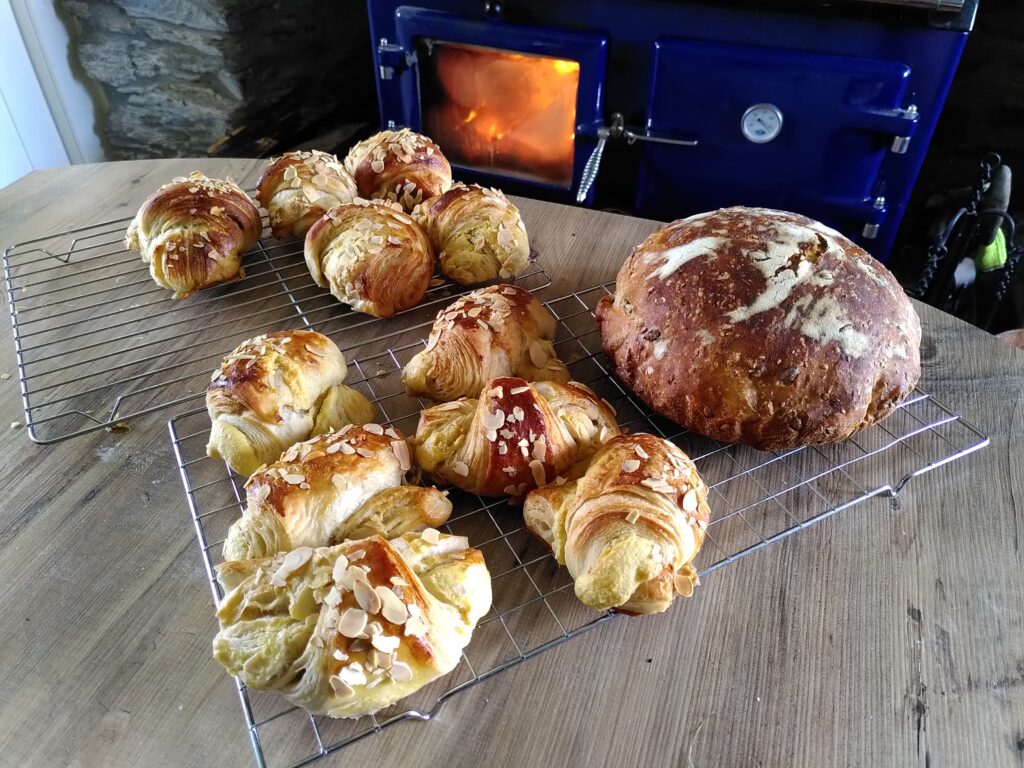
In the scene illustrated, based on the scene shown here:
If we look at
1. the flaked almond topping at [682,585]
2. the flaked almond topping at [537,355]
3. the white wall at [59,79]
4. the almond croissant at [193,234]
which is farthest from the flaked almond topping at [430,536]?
the white wall at [59,79]

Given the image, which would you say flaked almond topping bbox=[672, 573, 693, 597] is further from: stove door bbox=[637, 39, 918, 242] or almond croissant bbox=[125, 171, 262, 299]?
stove door bbox=[637, 39, 918, 242]

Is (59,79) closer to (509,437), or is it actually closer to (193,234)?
(193,234)

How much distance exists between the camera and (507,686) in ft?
3.25

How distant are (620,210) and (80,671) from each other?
203cm

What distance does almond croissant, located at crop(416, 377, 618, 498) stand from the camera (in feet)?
3.70

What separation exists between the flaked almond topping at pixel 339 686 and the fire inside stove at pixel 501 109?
6.03 feet

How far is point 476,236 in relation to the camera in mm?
1624

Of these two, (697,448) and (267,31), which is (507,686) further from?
(267,31)

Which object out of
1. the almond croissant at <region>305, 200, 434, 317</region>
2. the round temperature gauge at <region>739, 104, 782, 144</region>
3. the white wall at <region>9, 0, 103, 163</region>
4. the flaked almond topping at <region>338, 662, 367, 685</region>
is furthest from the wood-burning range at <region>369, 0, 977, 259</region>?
the white wall at <region>9, 0, 103, 163</region>

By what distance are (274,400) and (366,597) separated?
47 centimetres

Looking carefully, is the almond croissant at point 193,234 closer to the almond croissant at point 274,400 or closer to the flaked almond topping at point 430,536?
the almond croissant at point 274,400

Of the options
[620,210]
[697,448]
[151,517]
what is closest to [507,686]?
[697,448]

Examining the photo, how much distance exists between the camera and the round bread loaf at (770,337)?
1185 millimetres

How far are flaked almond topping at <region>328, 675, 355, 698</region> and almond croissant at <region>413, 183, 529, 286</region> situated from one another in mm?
979
